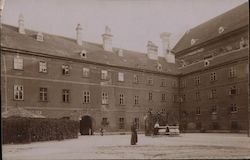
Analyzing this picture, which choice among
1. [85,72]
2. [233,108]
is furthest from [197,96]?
[85,72]

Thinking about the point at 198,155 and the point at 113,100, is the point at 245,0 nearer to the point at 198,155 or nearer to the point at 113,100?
the point at 198,155

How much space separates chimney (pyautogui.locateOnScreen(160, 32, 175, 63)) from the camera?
5.22 metres

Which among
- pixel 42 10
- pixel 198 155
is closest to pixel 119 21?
pixel 42 10

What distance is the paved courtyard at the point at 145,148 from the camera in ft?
15.1

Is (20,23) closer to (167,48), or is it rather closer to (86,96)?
(86,96)

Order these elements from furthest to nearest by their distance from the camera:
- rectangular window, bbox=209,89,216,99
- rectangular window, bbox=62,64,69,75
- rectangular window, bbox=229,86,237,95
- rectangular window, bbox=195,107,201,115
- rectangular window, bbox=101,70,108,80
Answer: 1. rectangular window, bbox=62,64,69,75
2. rectangular window, bbox=101,70,108,80
3. rectangular window, bbox=195,107,201,115
4. rectangular window, bbox=209,89,216,99
5. rectangular window, bbox=229,86,237,95

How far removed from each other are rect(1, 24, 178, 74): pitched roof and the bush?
1164 mm

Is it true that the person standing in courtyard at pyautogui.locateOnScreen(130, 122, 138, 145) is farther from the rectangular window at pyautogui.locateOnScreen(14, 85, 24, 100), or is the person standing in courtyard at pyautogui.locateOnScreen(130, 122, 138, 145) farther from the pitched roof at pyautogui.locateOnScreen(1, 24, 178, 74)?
the rectangular window at pyautogui.locateOnScreen(14, 85, 24, 100)

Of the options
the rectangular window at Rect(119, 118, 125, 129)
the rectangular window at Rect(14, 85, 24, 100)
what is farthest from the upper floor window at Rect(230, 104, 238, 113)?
the rectangular window at Rect(14, 85, 24, 100)

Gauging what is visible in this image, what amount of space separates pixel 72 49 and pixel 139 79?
1393 millimetres

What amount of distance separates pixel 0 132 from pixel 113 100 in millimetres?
1878

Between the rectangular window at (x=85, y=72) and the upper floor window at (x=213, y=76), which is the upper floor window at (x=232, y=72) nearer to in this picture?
the upper floor window at (x=213, y=76)

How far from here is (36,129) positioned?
5.98 metres

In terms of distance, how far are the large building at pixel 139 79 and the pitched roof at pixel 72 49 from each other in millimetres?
18
